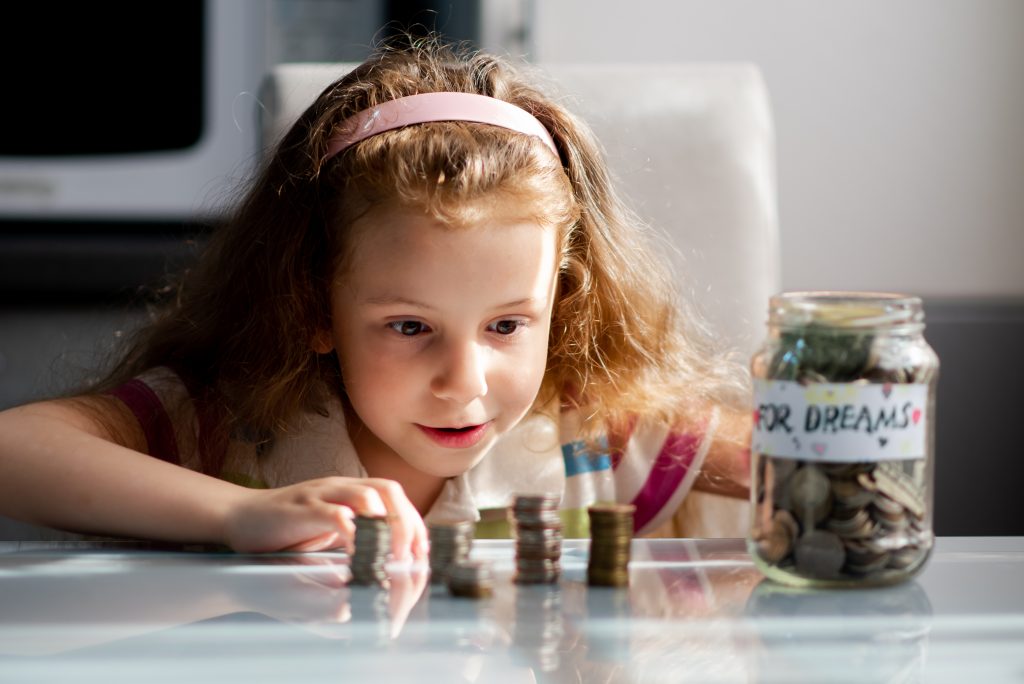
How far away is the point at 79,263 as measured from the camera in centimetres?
192

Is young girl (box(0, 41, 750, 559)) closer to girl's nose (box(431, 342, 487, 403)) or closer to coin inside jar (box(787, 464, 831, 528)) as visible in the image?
girl's nose (box(431, 342, 487, 403))

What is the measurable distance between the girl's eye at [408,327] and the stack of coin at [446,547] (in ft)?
0.97

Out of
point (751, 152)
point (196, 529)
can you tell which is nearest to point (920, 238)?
point (751, 152)

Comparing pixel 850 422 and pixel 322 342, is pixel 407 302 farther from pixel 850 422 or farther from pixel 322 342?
pixel 850 422

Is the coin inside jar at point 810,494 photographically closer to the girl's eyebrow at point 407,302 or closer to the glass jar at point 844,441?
the glass jar at point 844,441

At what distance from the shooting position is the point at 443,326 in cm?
86

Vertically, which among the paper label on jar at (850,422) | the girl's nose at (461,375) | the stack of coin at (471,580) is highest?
the paper label on jar at (850,422)

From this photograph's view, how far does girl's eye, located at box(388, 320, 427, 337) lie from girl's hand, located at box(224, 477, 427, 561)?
0.22 metres

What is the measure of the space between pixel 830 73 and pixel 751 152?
30.0 inches

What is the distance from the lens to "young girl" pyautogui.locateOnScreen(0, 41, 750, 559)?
0.80 meters

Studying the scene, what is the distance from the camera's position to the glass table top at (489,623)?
0.48m

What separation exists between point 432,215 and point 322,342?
176 millimetres

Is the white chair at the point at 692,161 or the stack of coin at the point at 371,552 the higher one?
the white chair at the point at 692,161

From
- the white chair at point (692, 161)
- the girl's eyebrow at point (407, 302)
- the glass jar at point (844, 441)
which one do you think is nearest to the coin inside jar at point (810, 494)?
the glass jar at point (844, 441)
